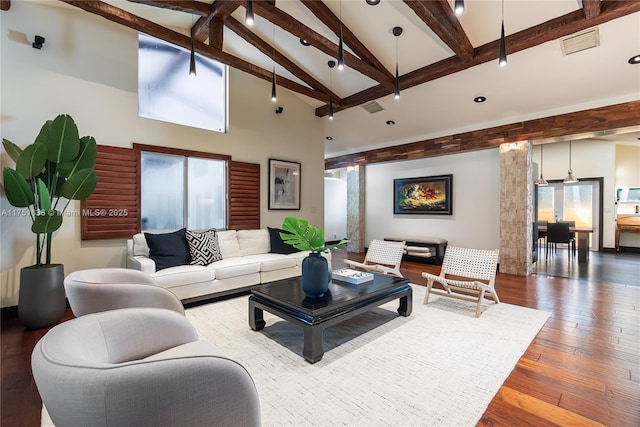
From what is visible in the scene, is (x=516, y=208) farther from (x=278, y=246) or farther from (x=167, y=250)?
(x=167, y=250)

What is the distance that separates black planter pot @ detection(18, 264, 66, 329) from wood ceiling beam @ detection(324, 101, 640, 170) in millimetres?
6601

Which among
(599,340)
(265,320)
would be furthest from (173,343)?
(599,340)

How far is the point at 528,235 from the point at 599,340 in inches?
119

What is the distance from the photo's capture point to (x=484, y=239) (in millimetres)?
6156

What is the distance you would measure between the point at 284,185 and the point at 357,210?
300 cm

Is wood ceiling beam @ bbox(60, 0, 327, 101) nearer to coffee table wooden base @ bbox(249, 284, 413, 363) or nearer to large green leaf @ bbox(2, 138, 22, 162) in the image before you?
large green leaf @ bbox(2, 138, 22, 162)

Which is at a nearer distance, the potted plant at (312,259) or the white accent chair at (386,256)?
the potted plant at (312,259)

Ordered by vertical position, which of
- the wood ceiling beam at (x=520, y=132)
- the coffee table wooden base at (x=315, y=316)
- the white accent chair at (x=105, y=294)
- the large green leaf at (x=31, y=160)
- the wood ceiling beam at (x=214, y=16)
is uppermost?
the wood ceiling beam at (x=214, y=16)

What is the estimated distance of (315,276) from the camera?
2588 mm

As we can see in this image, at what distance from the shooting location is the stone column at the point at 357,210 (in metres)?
8.17

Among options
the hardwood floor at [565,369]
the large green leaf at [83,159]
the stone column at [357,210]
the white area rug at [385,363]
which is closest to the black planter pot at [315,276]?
the white area rug at [385,363]

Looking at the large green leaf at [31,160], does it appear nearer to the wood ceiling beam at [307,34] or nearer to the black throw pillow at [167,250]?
the black throw pillow at [167,250]

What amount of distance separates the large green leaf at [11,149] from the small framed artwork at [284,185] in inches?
135

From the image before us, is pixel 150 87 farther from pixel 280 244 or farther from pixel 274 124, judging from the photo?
pixel 280 244
